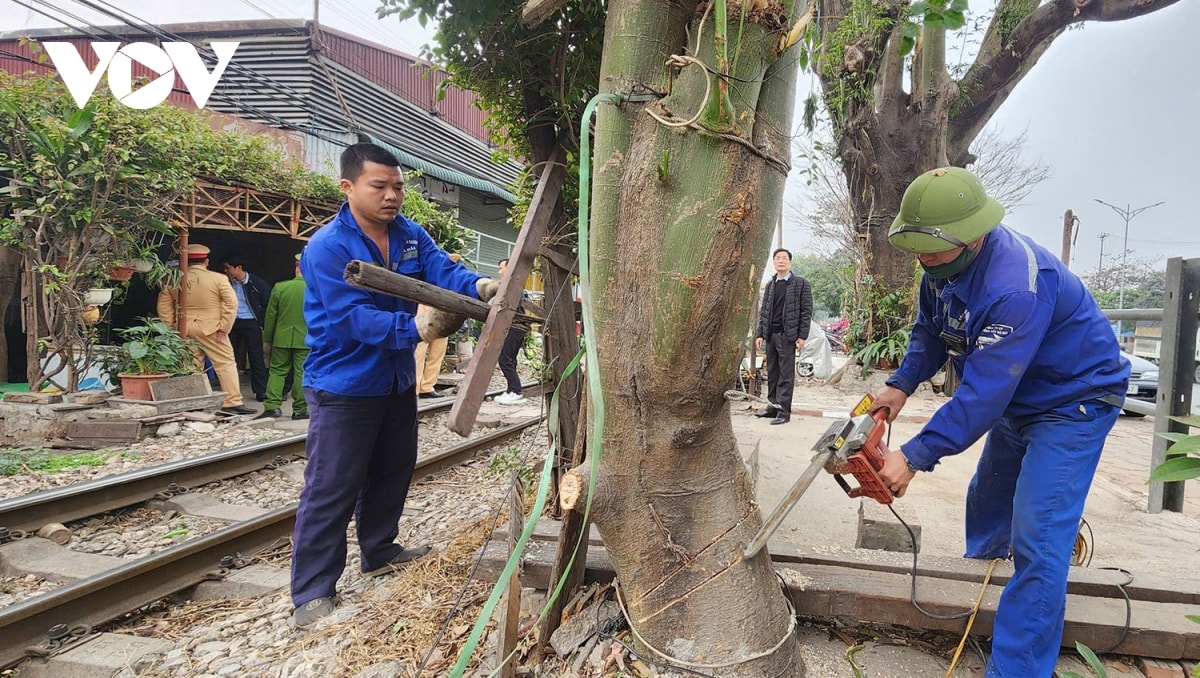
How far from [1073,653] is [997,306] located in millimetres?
1322

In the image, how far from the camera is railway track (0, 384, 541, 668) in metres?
2.73

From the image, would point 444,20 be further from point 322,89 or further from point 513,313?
point 322,89

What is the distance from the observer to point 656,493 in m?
1.84

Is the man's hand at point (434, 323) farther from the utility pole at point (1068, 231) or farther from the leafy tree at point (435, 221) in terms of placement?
the utility pole at point (1068, 231)

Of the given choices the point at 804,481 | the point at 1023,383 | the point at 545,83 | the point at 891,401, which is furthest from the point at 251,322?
the point at 1023,383

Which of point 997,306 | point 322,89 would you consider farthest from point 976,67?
point 322,89

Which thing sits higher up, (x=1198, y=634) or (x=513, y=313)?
(x=513, y=313)

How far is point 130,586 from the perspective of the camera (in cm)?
309

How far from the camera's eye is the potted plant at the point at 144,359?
7.09 metres

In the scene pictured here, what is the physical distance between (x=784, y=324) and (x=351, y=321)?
5321 mm

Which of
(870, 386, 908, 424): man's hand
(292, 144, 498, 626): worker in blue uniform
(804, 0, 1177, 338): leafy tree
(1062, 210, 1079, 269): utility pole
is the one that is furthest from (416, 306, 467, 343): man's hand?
(1062, 210, 1079, 269): utility pole

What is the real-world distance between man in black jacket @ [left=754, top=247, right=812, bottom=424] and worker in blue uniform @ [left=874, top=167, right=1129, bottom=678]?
4.35 metres

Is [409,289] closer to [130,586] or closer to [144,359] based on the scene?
[130,586]

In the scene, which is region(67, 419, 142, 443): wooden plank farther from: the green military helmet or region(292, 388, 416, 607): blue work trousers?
the green military helmet
